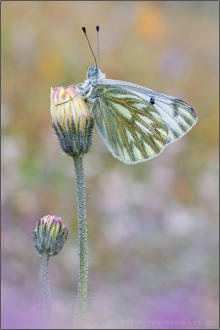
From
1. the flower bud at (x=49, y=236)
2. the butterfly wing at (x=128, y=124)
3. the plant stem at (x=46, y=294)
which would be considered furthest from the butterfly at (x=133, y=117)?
the plant stem at (x=46, y=294)

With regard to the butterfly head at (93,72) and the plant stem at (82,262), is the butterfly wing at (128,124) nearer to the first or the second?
the butterfly head at (93,72)

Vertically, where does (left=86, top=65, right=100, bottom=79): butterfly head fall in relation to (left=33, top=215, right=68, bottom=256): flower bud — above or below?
above

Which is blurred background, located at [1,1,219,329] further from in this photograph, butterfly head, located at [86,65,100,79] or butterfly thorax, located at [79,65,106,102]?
butterfly head, located at [86,65,100,79]

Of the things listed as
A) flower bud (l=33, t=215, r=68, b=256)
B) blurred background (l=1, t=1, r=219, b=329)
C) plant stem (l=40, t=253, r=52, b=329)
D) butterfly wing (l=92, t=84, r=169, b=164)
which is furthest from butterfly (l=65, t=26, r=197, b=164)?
plant stem (l=40, t=253, r=52, b=329)

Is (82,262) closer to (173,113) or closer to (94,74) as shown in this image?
(94,74)

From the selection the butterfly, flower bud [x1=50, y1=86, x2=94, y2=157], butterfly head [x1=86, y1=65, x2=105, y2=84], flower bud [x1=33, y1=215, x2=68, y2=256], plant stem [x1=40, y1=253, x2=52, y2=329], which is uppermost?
butterfly head [x1=86, y1=65, x2=105, y2=84]

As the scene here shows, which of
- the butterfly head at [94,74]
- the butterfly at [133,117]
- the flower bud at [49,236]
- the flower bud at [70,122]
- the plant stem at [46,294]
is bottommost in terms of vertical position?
the plant stem at [46,294]
